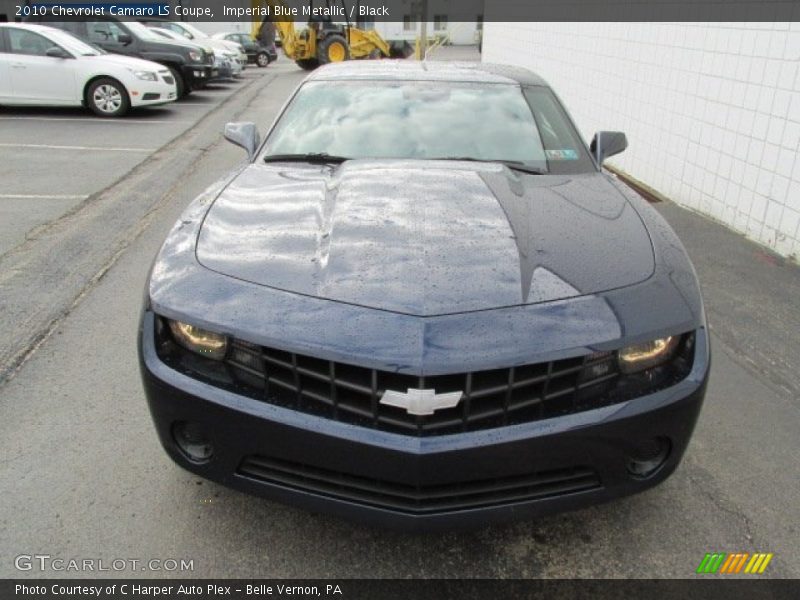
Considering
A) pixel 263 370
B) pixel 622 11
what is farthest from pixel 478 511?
pixel 622 11

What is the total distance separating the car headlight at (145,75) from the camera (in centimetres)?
1226

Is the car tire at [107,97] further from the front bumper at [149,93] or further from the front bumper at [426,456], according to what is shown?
the front bumper at [426,456]

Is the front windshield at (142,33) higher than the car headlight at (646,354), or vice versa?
the front windshield at (142,33)

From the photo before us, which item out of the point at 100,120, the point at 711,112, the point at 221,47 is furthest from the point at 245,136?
the point at 221,47

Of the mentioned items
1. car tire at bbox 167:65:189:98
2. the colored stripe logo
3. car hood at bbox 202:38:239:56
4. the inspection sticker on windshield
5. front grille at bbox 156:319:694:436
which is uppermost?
the inspection sticker on windshield

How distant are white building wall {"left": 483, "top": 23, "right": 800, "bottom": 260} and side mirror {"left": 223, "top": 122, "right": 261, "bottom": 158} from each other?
13.6 feet

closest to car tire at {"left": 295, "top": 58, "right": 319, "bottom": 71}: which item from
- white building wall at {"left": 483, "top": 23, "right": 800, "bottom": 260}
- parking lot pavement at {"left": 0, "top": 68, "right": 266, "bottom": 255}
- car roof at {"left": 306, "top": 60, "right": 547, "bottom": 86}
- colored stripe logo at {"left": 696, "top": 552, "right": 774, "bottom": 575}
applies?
parking lot pavement at {"left": 0, "top": 68, "right": 266, "bottom": 255}

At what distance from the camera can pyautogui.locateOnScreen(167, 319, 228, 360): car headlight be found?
2.16 meters

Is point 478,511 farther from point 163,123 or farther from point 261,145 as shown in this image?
point 163,123

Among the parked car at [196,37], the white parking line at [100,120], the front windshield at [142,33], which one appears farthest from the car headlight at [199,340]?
the parked car at [196,37]

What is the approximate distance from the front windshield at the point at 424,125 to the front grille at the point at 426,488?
177 cm

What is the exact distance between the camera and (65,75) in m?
11.9

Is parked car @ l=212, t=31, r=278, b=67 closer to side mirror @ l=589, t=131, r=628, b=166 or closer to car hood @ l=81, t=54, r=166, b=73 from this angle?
car hood @ l=81, t=54, r=166, b=73

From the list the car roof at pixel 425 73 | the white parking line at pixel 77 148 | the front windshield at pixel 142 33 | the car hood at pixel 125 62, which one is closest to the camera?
the car roof at pixel 425 73
